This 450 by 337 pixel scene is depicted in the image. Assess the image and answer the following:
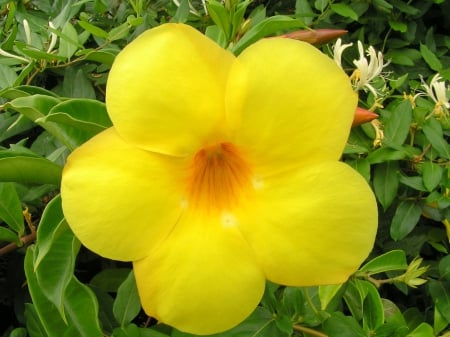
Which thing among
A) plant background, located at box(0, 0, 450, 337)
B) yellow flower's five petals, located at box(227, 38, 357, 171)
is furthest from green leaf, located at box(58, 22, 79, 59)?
yellow flower's five petals, located at box(227, 38, 357, 171)

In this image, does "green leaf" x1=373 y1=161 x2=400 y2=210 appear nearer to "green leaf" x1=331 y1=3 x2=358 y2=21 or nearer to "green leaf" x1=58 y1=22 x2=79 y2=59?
"green leaf" x1=331 y1=3 x2=358 y2=21

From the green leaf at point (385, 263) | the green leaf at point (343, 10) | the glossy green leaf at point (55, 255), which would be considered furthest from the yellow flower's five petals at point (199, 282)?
the green leaf at point (343, 10)

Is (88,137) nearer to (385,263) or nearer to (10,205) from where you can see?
(10,205)

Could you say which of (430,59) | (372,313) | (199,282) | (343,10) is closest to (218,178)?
(199,282)

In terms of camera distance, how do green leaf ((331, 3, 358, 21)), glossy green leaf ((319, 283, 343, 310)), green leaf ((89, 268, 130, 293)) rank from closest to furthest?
1. glossy green leaf ((319, 283, 343, 310))
2. green leaf ((89, 268, 130, 293))
3. green leaf ((331, 3, 358, 21))

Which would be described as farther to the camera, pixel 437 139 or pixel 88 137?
pixel 437 139

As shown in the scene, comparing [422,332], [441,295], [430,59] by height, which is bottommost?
[441,295]
